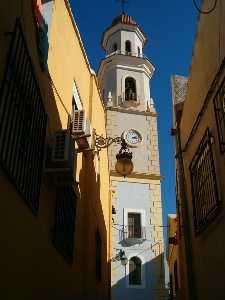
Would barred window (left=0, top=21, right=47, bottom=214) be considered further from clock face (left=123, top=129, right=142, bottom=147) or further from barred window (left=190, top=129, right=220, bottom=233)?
clock face (left=123, top=129, right=142, bottom=147)

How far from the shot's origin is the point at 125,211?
23.4m

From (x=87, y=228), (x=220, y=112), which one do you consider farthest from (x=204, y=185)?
(x=87, y=228)

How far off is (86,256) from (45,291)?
2.81 metres

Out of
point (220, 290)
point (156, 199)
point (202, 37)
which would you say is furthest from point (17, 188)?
point (156, 199)

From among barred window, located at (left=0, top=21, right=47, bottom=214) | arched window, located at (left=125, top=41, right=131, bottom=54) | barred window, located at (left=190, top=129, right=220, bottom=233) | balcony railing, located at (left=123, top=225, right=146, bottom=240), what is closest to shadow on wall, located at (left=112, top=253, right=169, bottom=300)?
balcony railing, located at (left=123, top=225, right=146, bottom=240)

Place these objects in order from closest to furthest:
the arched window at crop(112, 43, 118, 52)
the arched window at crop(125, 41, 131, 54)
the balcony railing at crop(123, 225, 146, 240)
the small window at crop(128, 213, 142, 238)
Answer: the balcony railing at crop(123, 225, 146, 240) → the small window at crop(128, 213, 142, 238) → the arched window at crop(125, 41, 131, 54) → the arched window at crop(112, 43, 118, 52)

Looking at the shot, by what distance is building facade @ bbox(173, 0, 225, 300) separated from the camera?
642 centimetres

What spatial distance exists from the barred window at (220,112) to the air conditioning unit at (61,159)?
7.50 feet

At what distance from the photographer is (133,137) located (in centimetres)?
2689

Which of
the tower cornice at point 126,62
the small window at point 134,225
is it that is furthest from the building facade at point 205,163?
the tower cornice at point 126,62

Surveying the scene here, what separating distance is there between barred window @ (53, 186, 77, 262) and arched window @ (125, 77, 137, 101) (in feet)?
72.9

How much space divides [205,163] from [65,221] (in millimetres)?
2776

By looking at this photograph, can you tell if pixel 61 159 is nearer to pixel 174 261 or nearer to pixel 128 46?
pixel 174 261

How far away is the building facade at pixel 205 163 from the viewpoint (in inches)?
253
